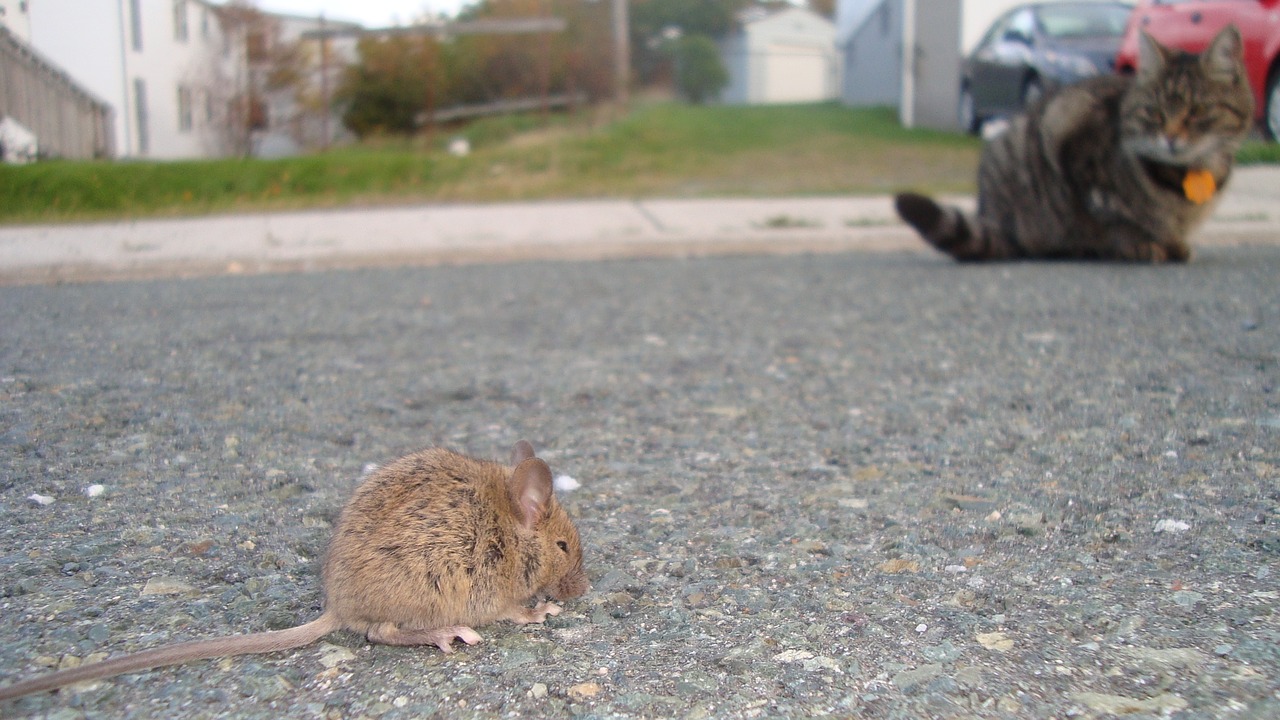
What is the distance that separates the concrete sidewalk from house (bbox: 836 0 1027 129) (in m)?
10.5

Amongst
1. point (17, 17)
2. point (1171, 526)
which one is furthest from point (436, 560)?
point (17, 17)

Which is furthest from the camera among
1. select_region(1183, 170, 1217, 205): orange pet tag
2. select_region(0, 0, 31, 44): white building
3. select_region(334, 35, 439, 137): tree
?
select_region(334, 35, 439, 137): tree

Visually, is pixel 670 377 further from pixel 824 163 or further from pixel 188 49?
pixel 824 163

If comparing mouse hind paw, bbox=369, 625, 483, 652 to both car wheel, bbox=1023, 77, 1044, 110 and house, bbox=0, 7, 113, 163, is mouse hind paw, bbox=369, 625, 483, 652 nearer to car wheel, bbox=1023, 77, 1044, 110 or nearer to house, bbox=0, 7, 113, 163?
house, bbox=0, 7, 113, 163

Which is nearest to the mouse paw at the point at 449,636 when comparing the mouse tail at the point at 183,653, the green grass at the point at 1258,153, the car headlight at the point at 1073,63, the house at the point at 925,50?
the mouse tail at the point at 183,653

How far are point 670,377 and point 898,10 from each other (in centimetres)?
2385

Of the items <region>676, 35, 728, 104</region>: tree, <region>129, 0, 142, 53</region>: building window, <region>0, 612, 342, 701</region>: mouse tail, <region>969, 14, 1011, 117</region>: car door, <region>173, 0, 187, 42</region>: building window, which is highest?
<region>676, 35, 728, 104</region>: tree

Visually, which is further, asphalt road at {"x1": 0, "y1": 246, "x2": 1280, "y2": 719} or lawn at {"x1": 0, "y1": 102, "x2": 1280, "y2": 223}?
lawn at {"x1": 0, "y1": 102, "x2": 1280, "y2": 223}

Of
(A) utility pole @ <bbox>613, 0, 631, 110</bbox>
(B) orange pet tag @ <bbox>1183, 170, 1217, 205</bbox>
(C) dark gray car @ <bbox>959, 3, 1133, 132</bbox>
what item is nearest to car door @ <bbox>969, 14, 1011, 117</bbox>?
(C) dark gray car @ <bbox>959, 3, 1133, 132</bbox>

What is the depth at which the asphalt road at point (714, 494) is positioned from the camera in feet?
7.85

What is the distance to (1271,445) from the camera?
371 centimetres

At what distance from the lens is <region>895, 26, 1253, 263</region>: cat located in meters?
6.83

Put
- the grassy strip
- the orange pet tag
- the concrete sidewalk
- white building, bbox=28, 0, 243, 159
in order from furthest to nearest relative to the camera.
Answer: the grassy strip < the concrete sidewalk < the orange pet tag < white building, bbox=28, 0, 243, 159

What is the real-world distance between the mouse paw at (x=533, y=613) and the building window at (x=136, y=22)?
6.24 meters
